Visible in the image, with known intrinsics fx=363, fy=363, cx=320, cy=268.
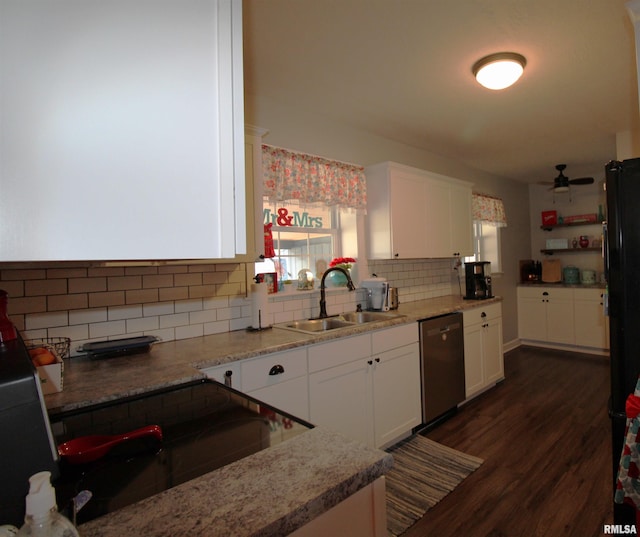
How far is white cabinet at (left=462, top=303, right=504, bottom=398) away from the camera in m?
3.32

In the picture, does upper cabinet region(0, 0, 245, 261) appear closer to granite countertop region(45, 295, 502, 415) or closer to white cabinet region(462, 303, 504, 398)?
granite countertop region(45, 295, 502, 415)

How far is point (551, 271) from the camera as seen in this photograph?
18.3ft

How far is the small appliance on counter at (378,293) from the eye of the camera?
10.2 ft

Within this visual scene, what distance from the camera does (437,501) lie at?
6.72ft

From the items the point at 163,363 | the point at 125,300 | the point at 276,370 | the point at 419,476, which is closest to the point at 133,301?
the point at 125,300

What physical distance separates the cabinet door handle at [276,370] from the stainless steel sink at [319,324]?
0.70m

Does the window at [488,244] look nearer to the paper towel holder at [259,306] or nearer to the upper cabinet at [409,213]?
the upper cabinet at [409,213]

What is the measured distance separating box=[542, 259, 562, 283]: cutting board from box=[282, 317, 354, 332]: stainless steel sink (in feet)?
14.3

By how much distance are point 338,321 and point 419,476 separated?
1137mm

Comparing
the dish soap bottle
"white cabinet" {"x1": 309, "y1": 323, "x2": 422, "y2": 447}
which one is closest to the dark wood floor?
"white cabinet" {"x1": 309, "y1": 323, "x2": 422, "y2": 447}

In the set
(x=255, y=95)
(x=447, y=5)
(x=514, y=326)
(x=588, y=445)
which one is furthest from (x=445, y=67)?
(x=514, y=326)

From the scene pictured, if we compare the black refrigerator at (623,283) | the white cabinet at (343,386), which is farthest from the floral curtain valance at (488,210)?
the black refrigerator at (623,283)

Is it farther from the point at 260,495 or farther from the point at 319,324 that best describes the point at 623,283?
the point at 319,324

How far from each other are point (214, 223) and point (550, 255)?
663 centimetres
